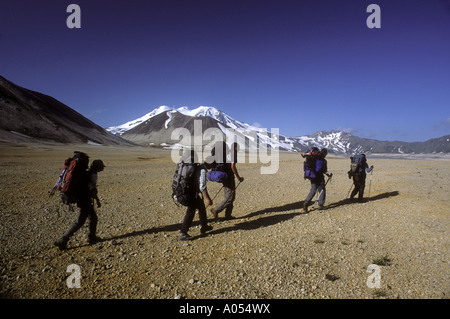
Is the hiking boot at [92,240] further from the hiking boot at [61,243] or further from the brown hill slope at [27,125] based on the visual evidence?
the brown hill slope at [27,125]

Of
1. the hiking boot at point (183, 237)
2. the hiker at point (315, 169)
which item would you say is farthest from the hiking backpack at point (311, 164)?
the hiking boot at point (183, 237)

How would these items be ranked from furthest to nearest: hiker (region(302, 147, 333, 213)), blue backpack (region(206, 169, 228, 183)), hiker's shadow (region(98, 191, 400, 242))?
1. hiker (region(302, 147, 333, 213))
2. blue backpack (region(206, 169, 228, 183))
3. hiker's shadow (region(98, 191, 400, 242))

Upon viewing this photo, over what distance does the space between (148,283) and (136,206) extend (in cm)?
590

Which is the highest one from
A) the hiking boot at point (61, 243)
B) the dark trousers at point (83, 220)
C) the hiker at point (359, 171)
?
the hiker at point (359, 171)

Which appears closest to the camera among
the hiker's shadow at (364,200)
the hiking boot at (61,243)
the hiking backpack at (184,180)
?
the hiking boot at (61,243)

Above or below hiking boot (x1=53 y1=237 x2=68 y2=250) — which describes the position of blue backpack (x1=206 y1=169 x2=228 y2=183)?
above

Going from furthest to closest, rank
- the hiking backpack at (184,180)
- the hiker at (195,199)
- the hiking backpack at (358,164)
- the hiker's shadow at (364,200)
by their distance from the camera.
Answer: the hiking backpack at (358,164) < the hiker's shadow at (364,200) < the hiker at (195,199) < the hiking backpack at (184,180)

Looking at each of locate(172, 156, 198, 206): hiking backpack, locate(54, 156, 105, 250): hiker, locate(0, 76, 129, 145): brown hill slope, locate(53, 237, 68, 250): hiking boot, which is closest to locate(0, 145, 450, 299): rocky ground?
locate(53, 237, 68, 250): hiking boot

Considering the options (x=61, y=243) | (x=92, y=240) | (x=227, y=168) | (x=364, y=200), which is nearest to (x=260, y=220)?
(x=227, y=168)

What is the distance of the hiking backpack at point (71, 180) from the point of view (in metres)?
5.25

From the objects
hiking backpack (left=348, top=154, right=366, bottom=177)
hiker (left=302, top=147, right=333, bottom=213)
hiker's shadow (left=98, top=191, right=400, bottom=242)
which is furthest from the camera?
hiking backpack (left=348, top=154, right=366, bottom=177)

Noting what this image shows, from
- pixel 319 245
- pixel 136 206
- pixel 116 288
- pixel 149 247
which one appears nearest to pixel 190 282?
pixel 116 288

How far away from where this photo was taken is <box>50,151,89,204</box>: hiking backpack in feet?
17.2

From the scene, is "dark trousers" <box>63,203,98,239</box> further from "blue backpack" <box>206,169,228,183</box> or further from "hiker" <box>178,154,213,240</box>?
"blue backpack" <box>206,169,228,183</box>
